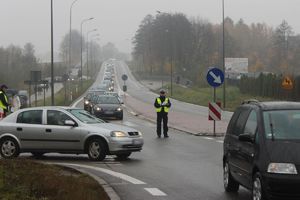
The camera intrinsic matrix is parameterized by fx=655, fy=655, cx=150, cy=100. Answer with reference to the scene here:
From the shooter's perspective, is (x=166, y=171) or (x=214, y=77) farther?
(x=214, y=77)

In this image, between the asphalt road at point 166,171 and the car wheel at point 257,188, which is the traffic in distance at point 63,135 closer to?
the asphalt road at point 166,171

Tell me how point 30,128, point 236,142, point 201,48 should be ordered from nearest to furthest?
point 236,142 < point 30,128 < point 201,48

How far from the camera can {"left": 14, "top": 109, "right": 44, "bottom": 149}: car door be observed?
16.6 m

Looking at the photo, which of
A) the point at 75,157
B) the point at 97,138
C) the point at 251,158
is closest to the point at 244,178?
the point at 251,158

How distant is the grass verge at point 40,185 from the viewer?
8.55m

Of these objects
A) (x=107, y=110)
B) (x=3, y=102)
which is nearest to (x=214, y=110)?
(x=3, y=102)

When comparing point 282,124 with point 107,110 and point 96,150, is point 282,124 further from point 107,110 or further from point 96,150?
point 107,110

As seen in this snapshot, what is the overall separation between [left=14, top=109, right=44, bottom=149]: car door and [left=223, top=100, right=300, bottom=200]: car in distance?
711 centimetres

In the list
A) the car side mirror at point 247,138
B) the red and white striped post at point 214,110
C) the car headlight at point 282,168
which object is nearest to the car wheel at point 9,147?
the car side mirror at point 247,138

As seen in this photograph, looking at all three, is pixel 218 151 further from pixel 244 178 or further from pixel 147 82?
pixel 147 82

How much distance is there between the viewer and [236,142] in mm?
10188

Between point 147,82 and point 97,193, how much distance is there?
435 feet

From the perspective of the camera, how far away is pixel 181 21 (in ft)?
452

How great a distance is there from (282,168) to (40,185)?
3460mm
